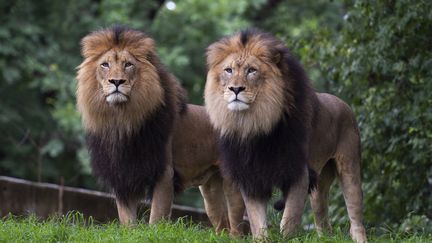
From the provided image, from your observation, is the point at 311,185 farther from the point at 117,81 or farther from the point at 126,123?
the point at 117,81

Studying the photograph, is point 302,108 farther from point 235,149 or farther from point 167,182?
point 167,182

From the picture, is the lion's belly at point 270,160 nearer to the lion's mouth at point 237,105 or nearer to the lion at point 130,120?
the lion's mouth at point 237,105

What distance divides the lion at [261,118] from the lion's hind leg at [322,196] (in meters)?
0.73

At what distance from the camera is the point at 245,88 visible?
7.70 m

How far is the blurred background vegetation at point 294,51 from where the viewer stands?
1012 cm

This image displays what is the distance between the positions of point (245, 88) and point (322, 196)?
55.3 inches

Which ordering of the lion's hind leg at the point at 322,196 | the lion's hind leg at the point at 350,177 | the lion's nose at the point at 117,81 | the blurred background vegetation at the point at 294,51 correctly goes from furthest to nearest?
the blurred background vegetation at the point at 294,51, the lion's hind leg at the point at 322,196, the lion's hind leg at the point at 350,177, the lion's nose at the point at 117,81

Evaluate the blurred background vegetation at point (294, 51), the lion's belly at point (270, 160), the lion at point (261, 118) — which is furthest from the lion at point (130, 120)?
the blurred background vegetation at point (294, 51)

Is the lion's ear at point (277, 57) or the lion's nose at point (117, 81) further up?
the lion's ear at point (277, 57)

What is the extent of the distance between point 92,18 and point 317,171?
11612mm

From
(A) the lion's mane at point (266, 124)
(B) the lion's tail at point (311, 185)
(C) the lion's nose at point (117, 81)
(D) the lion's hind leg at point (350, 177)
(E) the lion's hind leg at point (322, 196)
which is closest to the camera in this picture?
(A) the lion's mane at point (266, 124)

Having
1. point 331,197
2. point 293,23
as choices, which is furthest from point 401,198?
point 293,23

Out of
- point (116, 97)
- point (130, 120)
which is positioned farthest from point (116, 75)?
point (130, 120)

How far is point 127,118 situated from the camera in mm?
8344
